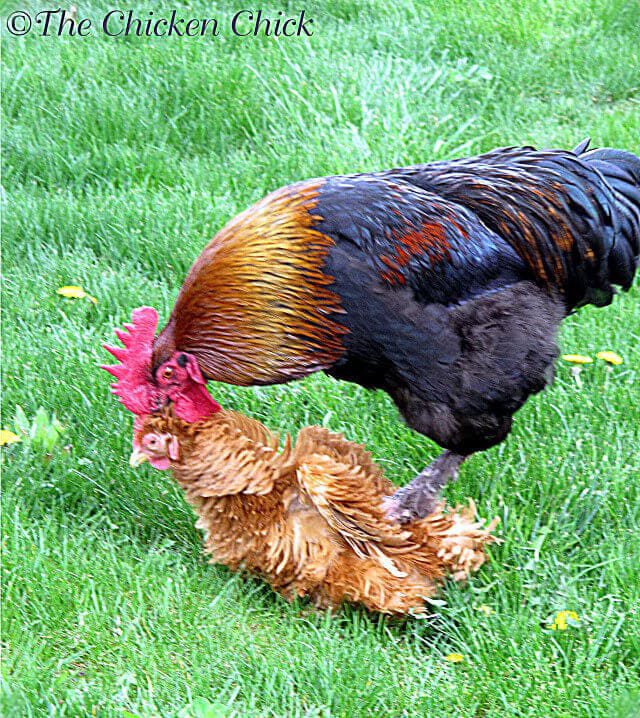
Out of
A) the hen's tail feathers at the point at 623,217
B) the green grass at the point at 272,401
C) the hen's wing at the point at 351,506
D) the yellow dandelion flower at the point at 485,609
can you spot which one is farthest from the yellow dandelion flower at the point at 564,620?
the hen's tail feathers at the point at 623,217

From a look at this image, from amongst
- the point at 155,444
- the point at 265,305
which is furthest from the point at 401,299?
the point at 155,444

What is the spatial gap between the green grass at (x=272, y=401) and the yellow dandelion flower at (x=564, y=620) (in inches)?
1.0

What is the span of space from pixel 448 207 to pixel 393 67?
348 centimetres

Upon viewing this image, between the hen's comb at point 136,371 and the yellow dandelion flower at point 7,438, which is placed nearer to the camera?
the hen's comb at point 136,371

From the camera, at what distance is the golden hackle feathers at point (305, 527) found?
10.1 ft

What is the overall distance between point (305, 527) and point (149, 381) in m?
0.69

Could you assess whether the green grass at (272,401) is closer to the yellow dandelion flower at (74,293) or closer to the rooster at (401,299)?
the yellow dandelion flower at (74,293)

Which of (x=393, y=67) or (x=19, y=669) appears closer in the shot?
(x=19, y=669)

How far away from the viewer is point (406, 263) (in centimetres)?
303

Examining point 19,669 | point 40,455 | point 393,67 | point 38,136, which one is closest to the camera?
point 19,669

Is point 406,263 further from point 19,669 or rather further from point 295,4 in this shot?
point 295,4

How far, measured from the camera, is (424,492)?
3354 millimetres

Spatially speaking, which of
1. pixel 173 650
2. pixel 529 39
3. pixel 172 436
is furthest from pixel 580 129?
pixel 173 650

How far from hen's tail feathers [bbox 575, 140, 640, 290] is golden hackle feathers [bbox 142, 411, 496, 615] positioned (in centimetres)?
117
